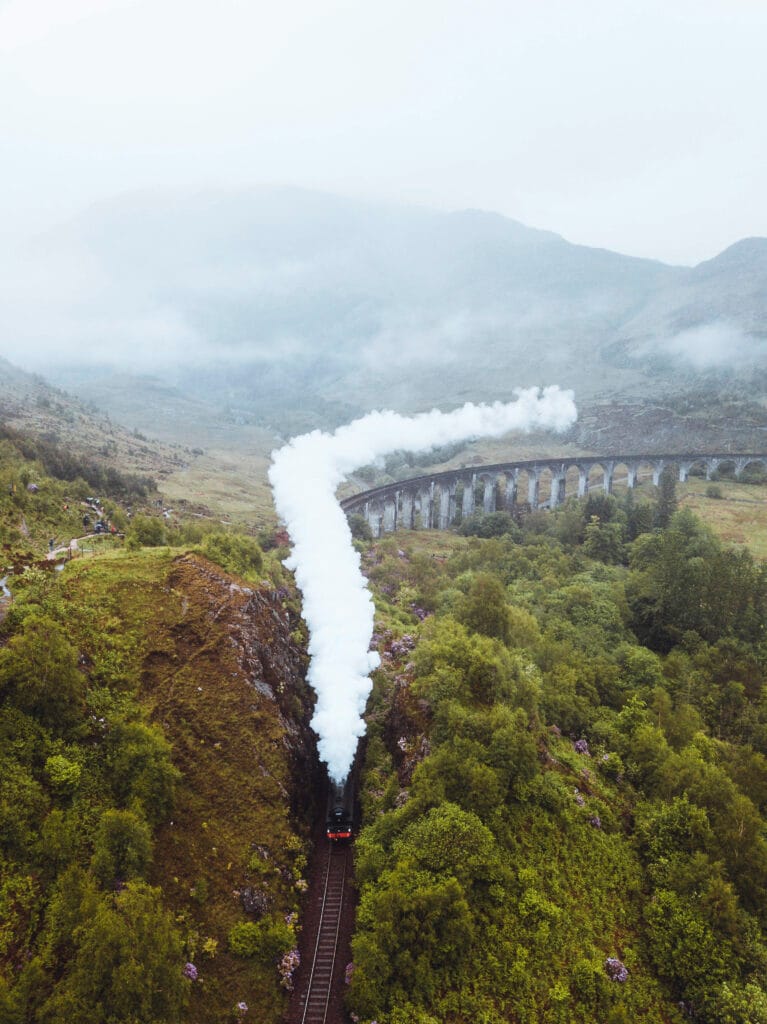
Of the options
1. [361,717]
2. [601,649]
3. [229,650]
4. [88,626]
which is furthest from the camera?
[601,649]

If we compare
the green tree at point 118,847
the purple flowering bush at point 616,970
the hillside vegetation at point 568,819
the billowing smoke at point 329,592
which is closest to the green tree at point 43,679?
the green tree at point 118,847

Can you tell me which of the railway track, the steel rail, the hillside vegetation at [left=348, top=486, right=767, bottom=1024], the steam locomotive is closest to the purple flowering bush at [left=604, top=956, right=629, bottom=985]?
the hillside vegetation at [left=348, top=486, right=767, bottom=1024]

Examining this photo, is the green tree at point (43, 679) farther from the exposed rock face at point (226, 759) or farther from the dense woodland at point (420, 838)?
the exposed rock face at point (226, 759)

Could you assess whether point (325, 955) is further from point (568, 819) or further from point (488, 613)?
point (488, 613)

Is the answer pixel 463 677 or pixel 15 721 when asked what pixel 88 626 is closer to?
pixel 15 721

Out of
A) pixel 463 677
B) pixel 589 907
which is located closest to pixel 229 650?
pixel 463 677

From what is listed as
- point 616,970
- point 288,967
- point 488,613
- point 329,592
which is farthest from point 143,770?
point 488,613

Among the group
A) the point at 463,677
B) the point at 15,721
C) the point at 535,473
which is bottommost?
the point at 535,473
